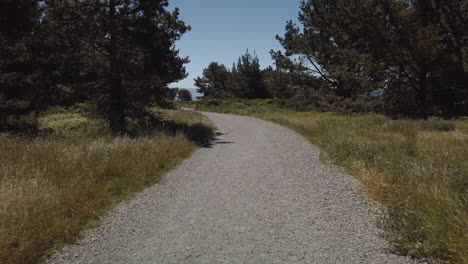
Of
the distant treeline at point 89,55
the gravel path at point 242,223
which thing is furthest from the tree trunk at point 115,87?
the gravel path at point 242,223

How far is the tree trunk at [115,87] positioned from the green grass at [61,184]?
4.84m

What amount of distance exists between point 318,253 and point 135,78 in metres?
12.6

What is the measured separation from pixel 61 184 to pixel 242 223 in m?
3.37

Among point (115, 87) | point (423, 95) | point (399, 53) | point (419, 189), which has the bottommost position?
point (419, 189)

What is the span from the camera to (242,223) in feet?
13.9

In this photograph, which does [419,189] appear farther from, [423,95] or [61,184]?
[423,95]

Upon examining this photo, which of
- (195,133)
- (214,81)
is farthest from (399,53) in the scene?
(214,81)

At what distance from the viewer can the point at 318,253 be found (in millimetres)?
3340

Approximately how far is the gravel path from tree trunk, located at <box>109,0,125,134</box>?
8011 mm

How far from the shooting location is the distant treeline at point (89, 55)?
12.0 meters

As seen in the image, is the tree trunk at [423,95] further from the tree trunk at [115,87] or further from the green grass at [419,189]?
the tree trunk at [115,87]

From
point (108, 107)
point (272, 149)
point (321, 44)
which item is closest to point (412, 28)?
point (321, 44)

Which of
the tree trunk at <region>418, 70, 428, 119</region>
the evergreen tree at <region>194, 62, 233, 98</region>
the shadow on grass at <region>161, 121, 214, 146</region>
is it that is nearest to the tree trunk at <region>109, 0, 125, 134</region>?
the shadow on grass at <region>161, 121, 214, 146</region>

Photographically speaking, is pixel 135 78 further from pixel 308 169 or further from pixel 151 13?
pixel 308 169
